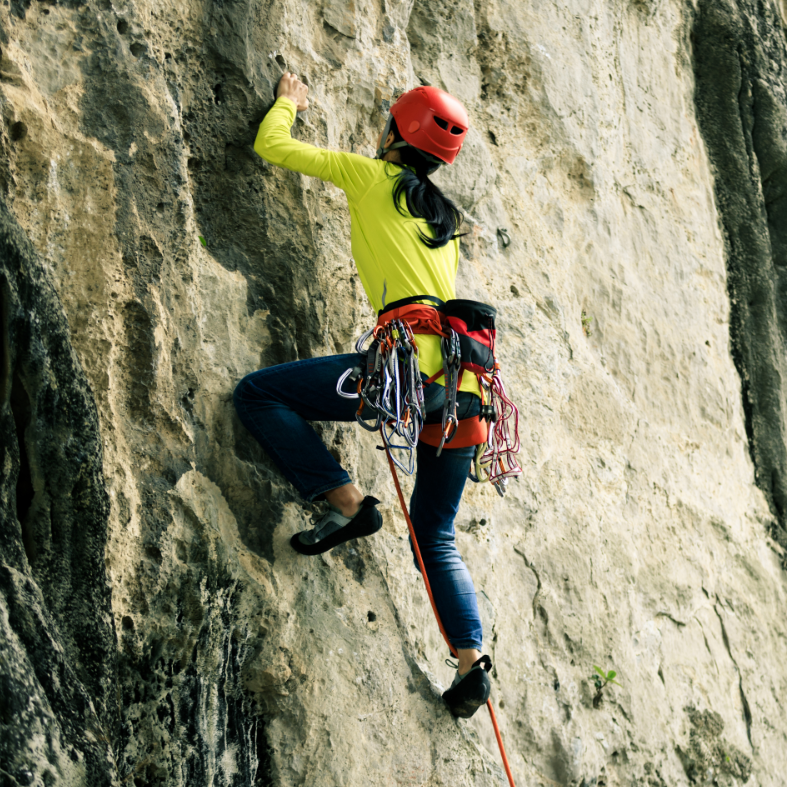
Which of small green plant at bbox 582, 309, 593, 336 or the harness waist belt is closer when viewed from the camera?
the harness waist belt

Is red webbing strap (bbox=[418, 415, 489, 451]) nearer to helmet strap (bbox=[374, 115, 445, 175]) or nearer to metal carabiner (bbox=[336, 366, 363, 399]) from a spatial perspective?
metal carabiner (bbox=[336, 366, 363, 399])

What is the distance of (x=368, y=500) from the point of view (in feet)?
8.77

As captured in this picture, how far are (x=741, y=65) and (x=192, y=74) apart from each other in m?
4.62

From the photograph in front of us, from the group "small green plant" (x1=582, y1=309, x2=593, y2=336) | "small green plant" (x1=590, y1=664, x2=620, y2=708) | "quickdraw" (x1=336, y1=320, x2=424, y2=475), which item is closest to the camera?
"quickdraw" (x1=336, y1=320, x2=424, y2=475)

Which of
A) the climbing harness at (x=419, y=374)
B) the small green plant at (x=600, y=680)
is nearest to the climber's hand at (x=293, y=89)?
the climbing harness at (x=419, y=374)

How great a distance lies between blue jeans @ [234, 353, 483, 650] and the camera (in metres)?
2.61

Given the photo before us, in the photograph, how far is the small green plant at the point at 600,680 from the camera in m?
3.80

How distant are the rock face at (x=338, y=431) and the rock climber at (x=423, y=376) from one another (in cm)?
21

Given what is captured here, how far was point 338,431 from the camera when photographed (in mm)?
3092

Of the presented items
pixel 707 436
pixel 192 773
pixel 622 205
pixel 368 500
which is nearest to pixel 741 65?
pixel 622 205

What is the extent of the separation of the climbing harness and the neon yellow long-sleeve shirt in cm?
5

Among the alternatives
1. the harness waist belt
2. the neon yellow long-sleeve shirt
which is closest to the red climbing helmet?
the neon yellow long-sleeve shirt

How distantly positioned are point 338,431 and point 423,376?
0.62 m

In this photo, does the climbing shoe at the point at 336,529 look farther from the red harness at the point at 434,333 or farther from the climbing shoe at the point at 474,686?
the climbing shoe at the point at 474,686
